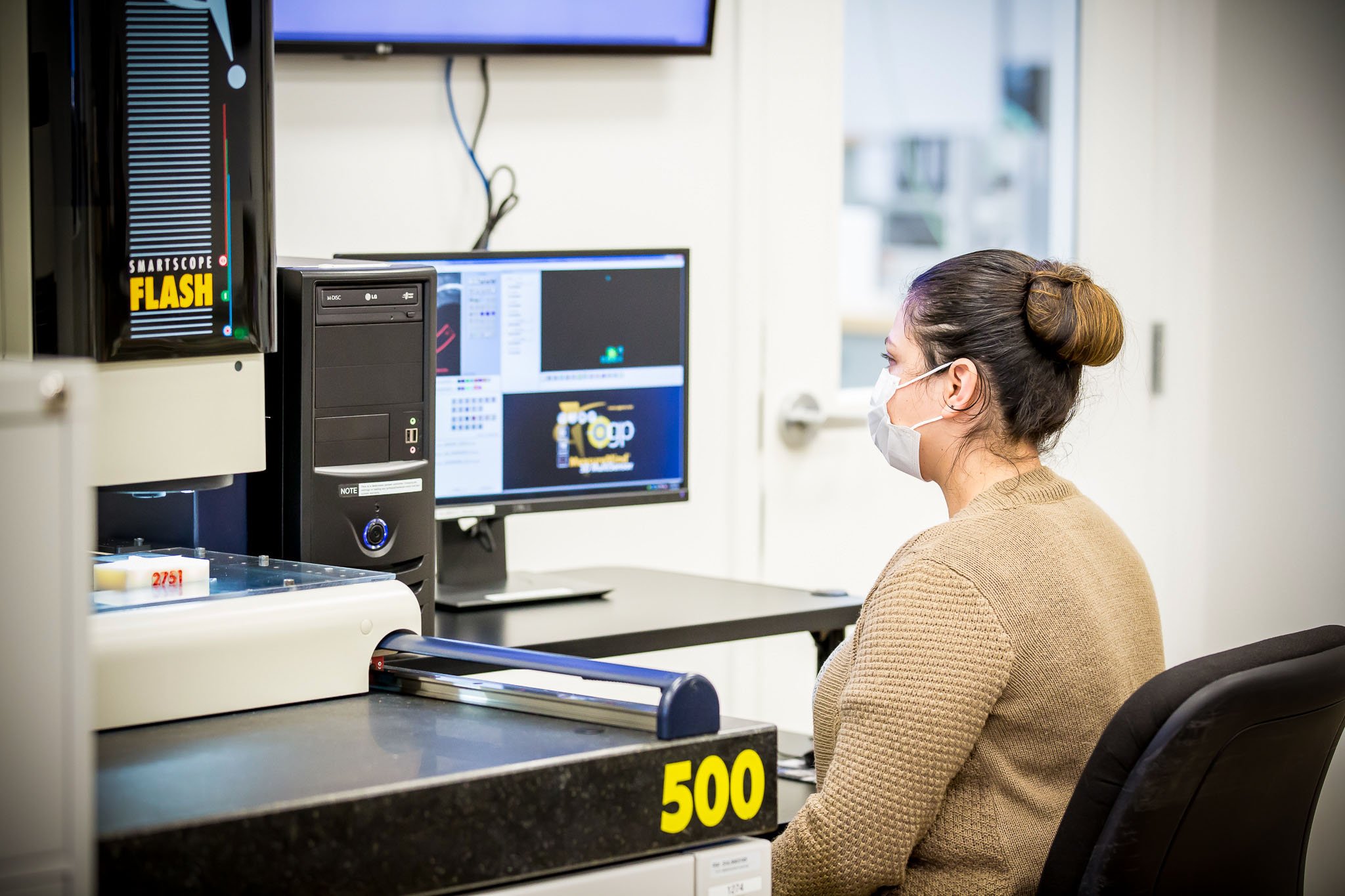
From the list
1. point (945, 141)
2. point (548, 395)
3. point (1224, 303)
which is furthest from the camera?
point (1224, 303)

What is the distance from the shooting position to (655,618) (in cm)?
194

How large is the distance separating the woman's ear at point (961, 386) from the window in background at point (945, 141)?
128cm

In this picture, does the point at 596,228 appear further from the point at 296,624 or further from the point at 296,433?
the point at 296,624

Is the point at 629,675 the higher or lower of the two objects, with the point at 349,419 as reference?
lower

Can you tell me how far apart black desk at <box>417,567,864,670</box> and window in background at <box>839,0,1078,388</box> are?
0.79 metres

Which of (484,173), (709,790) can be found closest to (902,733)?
(709,790)

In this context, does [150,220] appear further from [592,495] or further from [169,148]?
[592,495]

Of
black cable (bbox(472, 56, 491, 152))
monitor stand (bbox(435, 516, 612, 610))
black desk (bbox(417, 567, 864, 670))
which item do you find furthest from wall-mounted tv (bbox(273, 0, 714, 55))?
black desk (bbox(417, 567, 864, 670))

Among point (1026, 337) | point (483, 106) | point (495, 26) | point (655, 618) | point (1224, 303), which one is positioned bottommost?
point (655, 618)

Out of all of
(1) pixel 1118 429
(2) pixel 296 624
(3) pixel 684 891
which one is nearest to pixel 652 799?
(3) pixel 684 891

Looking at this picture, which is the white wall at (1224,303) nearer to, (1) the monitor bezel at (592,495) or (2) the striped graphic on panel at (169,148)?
(1) the monitor bezel at (592,495)

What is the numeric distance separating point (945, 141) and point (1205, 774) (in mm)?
2119

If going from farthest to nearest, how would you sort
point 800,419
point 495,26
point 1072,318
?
point 800,419 < point 495,26 < point 1072,318

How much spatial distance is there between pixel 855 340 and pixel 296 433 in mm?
1596
